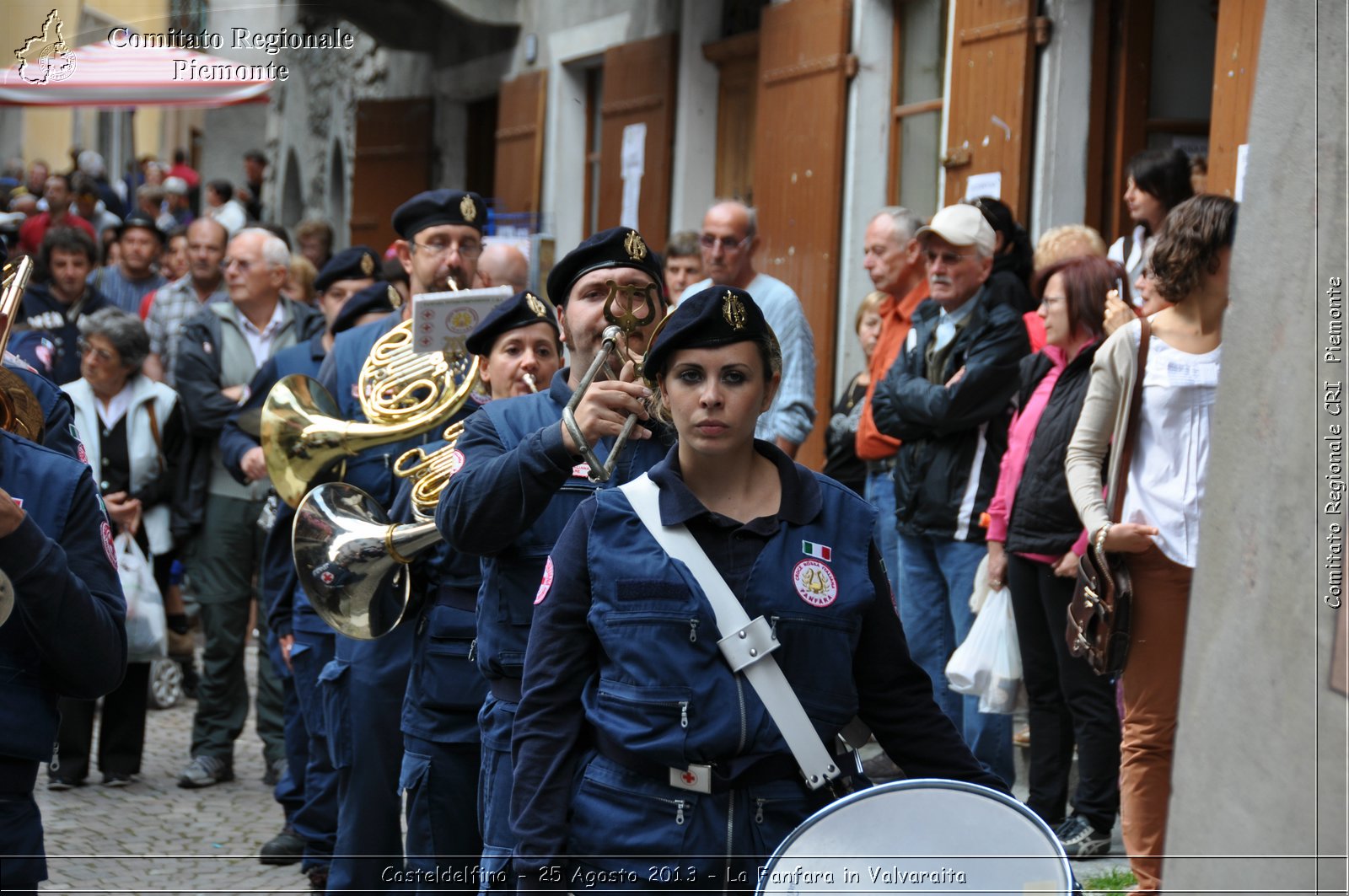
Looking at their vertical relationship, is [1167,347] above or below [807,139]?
below

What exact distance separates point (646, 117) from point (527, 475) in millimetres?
9478

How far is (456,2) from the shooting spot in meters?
14.4

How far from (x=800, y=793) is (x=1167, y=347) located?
7.71ft

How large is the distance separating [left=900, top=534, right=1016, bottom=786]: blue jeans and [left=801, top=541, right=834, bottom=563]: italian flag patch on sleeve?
339 centimetres

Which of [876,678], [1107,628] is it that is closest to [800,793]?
[876,678]

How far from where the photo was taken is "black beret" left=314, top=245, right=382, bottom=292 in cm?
762

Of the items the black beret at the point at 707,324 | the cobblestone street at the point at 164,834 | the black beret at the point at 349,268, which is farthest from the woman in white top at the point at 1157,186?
the cobblestone street at the point at 164,834

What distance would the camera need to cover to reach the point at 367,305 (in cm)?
657

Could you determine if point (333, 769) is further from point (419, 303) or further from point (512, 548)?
point (512, 548)

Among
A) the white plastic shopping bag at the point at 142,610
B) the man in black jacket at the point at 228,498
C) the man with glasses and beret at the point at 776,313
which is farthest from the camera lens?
the man in black jacket at the point at 228,498

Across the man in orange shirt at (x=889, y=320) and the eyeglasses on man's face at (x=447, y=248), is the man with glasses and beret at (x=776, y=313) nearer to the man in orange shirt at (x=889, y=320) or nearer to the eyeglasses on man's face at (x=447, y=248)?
the man in orange shirt at (x=889, y=320)

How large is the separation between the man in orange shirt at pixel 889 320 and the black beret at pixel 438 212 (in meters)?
1.77

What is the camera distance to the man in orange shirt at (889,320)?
266 inches

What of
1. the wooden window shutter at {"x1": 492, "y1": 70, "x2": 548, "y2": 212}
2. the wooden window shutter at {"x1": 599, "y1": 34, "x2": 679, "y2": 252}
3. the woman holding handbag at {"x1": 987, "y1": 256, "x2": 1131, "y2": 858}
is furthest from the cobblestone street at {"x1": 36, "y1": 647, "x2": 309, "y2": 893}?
the wooden window shutter at {"x1": 492, "y1": 70, "x2": 548, "y2": 212}
